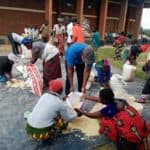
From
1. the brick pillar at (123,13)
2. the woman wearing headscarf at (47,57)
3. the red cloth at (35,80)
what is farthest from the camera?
the brick pillar at (123,13)

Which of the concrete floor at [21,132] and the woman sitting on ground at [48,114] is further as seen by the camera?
the concrete floor at [21,132]

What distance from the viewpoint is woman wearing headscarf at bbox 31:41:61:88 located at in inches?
202

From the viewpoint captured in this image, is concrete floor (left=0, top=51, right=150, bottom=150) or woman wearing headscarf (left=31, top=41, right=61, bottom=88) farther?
woman wearing headscarf (left=31, top=41, right=61, bottom=88)

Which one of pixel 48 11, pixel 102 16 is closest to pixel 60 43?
pixel 48 11

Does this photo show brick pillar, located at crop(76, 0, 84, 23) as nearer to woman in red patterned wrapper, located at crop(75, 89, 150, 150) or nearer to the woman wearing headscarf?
the woman wearing headscarf

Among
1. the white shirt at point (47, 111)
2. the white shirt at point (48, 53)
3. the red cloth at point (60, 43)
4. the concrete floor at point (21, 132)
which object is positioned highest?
the white shirt at point (48, 53)

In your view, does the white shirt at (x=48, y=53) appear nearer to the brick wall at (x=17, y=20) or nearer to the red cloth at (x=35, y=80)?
the red cloth at (x=35, y=80)

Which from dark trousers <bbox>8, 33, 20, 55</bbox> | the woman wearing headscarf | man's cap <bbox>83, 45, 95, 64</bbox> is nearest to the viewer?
man's cap <bbox>83, 45, 95, 64</bbox>

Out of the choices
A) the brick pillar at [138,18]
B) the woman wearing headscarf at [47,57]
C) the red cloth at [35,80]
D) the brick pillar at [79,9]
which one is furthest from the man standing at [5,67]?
the brick pillar at [138,18]

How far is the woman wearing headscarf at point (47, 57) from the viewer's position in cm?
513

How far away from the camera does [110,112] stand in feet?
10.8

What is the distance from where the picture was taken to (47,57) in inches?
207

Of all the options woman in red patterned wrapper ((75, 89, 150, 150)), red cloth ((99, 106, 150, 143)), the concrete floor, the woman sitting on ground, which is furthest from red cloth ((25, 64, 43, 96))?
red cloth ((99, 106, 150, 143))

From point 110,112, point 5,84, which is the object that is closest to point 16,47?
point 5,84
